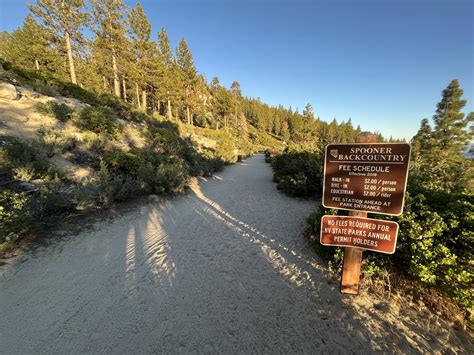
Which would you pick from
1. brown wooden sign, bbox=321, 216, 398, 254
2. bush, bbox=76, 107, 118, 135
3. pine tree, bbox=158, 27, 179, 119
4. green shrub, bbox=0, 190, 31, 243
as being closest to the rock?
bush, bbox=76, 107, 118, 135

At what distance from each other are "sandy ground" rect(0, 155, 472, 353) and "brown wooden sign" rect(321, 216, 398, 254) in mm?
898

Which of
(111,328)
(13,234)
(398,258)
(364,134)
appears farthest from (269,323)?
(13,234)

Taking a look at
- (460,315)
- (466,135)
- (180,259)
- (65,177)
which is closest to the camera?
(460,315)

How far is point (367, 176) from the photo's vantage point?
2.57 metres

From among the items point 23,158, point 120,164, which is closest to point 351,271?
point 120,164

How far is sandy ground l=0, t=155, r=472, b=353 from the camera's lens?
235cm

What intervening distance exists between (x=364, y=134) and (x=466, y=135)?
1044 inches

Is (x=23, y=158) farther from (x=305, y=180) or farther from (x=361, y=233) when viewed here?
(x=305, y=180)

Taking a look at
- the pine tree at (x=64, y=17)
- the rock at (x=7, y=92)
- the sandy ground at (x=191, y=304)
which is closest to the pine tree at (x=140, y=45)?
the pine tree at (x=64, y=17)

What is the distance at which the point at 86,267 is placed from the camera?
3.70m

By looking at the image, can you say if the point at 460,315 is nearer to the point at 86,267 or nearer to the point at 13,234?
the point at 86,267

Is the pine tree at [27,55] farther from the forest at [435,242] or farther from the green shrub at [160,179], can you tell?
the forest at [435,242]

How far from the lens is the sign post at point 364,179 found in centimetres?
240

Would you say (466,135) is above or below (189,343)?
above
